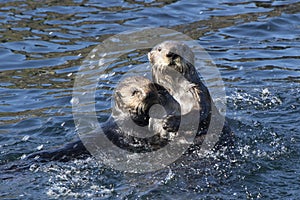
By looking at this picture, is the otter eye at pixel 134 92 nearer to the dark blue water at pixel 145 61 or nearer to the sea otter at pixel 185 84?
the sea otter at pixel 185 84

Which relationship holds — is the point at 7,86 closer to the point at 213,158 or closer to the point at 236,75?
the point at 236,75

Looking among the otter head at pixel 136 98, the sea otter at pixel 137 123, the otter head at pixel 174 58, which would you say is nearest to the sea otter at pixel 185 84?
the otter head at pixel 174 58

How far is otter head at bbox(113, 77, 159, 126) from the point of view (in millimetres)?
5328

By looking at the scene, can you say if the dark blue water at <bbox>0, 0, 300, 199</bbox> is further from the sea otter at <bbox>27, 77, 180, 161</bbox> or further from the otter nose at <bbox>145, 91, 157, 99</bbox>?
the otter nose at <bbox>145, 91, 157, 99</bbox>

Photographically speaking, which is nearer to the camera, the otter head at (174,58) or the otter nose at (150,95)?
the otter nose at (150,95)

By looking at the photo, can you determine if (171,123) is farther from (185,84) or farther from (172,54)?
(172,54)

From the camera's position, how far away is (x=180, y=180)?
4.94 meters

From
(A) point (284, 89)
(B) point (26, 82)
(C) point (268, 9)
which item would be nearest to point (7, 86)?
(B) point (26, 82)

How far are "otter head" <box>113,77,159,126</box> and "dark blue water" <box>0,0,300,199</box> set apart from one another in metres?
0.53

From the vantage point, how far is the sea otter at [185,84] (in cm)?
547

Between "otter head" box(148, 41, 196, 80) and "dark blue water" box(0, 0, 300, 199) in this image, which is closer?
"dark blue water" box(0, 0, 300, 199)

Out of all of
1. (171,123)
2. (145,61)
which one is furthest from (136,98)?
(145,61)

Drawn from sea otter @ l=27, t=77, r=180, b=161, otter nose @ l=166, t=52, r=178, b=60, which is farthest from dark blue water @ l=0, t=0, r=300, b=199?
otter nose @ l=166, t=52, r=178, b=60

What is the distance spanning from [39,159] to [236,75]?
361cm
